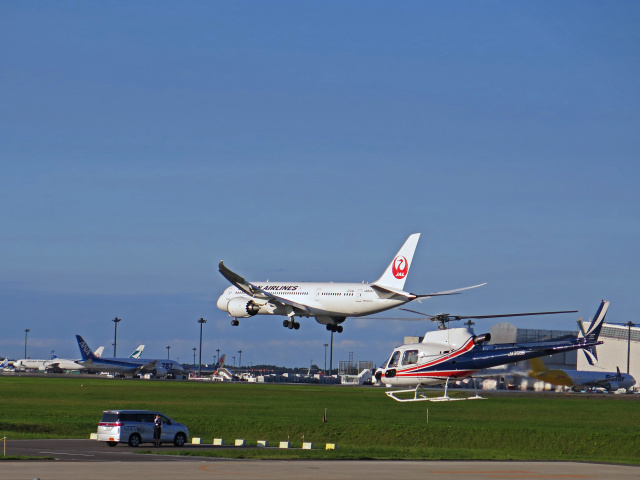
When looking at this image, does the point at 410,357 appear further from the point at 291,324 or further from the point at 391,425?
the point at 291,324

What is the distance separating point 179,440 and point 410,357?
2131 centimetres

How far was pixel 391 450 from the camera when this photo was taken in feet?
154

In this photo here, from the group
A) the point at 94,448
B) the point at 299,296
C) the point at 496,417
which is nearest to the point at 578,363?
the point at 299,296

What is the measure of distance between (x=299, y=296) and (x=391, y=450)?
34.7 meters

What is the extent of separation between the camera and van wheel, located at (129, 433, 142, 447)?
43.0 m

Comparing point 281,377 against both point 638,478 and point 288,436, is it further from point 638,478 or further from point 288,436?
point 638,478

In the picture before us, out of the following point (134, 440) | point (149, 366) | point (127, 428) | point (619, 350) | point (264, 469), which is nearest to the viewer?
point (264, 469)

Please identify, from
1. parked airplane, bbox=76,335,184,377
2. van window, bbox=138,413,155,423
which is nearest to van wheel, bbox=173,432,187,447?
van window, bbox=138,413,155,423

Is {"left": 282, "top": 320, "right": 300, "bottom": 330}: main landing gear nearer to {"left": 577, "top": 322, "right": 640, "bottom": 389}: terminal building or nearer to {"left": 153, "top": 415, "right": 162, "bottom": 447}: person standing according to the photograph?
{"left": 153, "top": 415, "right": 162, "bottom": 447}: person standing

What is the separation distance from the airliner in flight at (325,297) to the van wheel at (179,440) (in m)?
32.1

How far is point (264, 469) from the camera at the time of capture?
31.6 metres

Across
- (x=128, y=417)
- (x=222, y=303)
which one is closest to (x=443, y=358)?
(x=128, y=417)

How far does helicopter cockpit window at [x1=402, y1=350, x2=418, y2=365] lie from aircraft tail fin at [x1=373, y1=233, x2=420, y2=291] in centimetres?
1580

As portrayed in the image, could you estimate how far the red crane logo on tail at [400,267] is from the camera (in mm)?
77812
